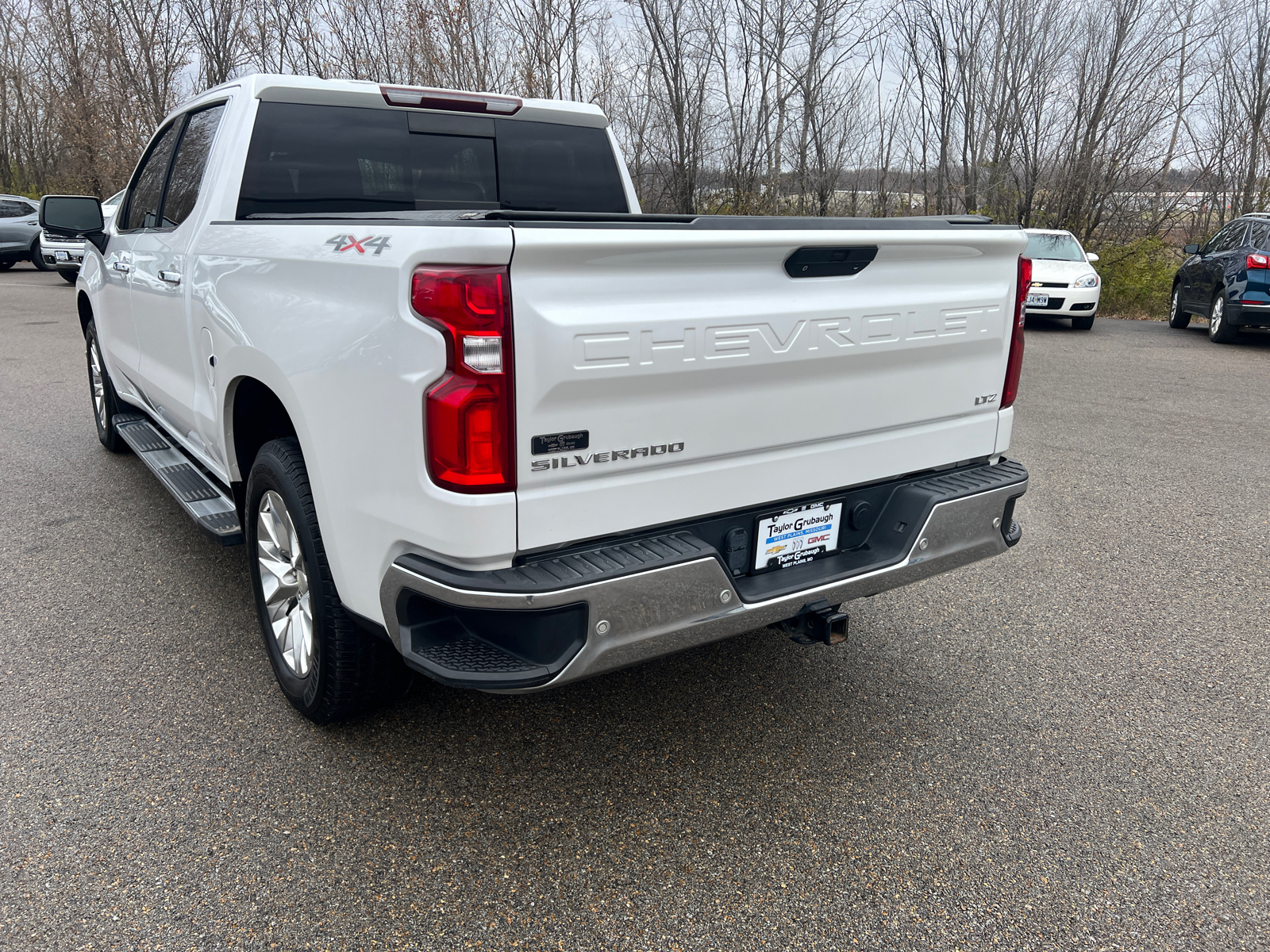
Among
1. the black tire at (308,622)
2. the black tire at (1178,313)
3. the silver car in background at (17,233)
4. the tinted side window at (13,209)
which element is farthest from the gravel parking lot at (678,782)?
the tinted side window at (13,209)

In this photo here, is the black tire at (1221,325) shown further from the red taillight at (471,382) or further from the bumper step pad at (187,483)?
the red taillight at (471,382)

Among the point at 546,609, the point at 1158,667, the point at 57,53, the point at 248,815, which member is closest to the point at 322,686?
the point at 248,815

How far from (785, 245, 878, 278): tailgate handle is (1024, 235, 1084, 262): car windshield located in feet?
42.9

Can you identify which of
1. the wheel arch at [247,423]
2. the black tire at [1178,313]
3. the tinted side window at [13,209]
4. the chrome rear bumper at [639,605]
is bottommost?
the black tire at [1178,313]

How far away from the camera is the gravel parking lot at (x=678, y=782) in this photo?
7.34ft

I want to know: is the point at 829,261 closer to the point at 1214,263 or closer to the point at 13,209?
the point at 1214,263

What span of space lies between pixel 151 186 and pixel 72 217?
2.09 ft

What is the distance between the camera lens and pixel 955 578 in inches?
170

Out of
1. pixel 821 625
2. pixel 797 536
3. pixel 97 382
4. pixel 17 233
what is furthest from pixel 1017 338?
pixel 17 233

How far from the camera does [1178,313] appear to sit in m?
14.6

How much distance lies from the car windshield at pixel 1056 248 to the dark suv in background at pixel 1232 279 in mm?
1582

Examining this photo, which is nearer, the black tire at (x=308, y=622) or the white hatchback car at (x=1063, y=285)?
the black tire at (x=308, y=622)

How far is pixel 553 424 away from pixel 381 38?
19.1 metres

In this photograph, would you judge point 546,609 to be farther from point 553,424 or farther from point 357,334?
point 357,334
